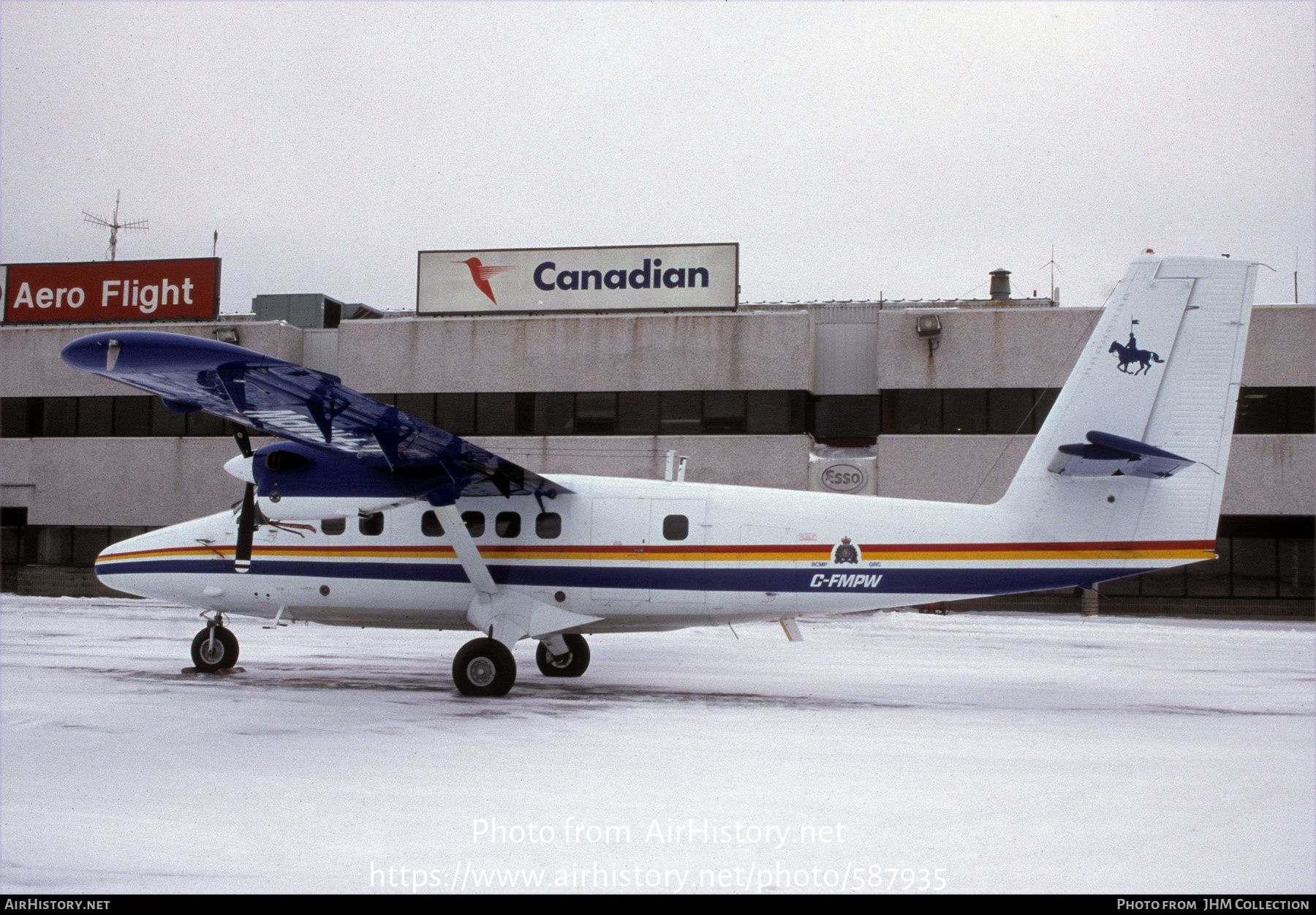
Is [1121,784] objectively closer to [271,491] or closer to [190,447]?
[271,491]

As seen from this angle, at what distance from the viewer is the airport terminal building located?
2884 cm

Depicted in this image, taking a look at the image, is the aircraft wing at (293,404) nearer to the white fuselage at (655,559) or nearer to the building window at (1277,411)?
the white fuselage at (655,559)

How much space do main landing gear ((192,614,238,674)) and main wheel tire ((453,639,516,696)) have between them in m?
4.09

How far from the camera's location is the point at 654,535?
13.0m

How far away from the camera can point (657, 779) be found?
7844 millimetres

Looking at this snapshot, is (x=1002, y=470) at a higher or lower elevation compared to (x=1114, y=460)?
higher

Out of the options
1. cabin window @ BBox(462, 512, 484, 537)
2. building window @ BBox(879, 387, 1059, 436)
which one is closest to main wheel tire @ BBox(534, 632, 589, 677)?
cabin window @ BBox(462, 512, 484, 537)

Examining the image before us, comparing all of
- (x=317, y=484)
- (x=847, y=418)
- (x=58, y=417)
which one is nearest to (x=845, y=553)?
(x=317, y=484)

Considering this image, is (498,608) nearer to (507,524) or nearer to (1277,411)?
(507,524)

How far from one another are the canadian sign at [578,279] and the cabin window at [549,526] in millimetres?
19109

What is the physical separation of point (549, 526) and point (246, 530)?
12.9 ft

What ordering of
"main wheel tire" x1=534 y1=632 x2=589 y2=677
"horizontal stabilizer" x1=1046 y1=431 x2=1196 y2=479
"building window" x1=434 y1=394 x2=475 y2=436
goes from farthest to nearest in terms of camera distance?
"building window" x1=434 y1=394 x2=475 y2=436 → "main wheel tire" x1=534 y1=632 x2=589 y2=677 → "horizontal stabilizer" x1=1046 y1=431 x2=1196 y2=479

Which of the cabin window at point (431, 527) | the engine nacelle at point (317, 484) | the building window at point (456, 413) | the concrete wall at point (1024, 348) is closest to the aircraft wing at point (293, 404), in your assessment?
the engine nacelle at point (317, 484)

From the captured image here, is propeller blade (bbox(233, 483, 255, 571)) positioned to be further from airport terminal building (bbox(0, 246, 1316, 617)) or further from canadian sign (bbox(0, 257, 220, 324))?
canadian sign (bbox(0, 257, 220, 324))
